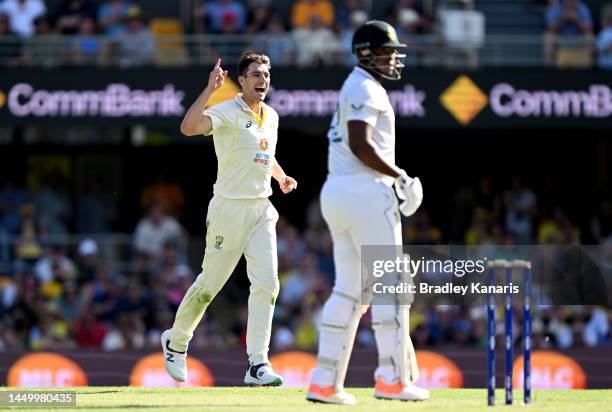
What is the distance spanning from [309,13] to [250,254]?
29.7 feet

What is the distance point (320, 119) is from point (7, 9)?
4227 millimetres

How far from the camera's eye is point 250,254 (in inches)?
345

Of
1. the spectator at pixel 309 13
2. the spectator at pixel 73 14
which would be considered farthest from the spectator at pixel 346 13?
the spectator at pixel 73 14

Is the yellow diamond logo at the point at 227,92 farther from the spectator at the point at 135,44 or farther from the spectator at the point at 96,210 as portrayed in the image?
the spectator at the point at 96,210

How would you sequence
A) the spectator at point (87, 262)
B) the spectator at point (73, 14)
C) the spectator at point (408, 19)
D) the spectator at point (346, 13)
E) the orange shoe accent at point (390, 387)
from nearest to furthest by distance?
the orange shoe accent at point (390, 387) < the spectator at point (87, 262) < the spectator at point (408, 19) < the spectator at point (73, 14) < the spectator at point (346, 13)

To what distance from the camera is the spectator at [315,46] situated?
648 inches

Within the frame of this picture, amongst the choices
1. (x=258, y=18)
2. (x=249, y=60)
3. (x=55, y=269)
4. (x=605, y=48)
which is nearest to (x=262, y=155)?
(x=249, y=60)

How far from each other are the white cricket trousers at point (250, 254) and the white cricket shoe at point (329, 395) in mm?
1420

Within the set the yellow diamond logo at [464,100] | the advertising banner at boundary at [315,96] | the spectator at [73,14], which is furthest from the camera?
the spectator at [73,14]

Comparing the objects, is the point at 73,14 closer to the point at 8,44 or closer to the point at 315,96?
the point at 8,44

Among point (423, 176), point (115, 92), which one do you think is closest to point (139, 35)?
point (115, 92)

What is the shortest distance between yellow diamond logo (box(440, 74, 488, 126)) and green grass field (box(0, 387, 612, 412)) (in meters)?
7.65

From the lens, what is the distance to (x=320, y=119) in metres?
16.5

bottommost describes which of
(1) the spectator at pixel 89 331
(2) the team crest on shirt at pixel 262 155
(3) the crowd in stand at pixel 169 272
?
(1) the spectator at pixel 89 331
